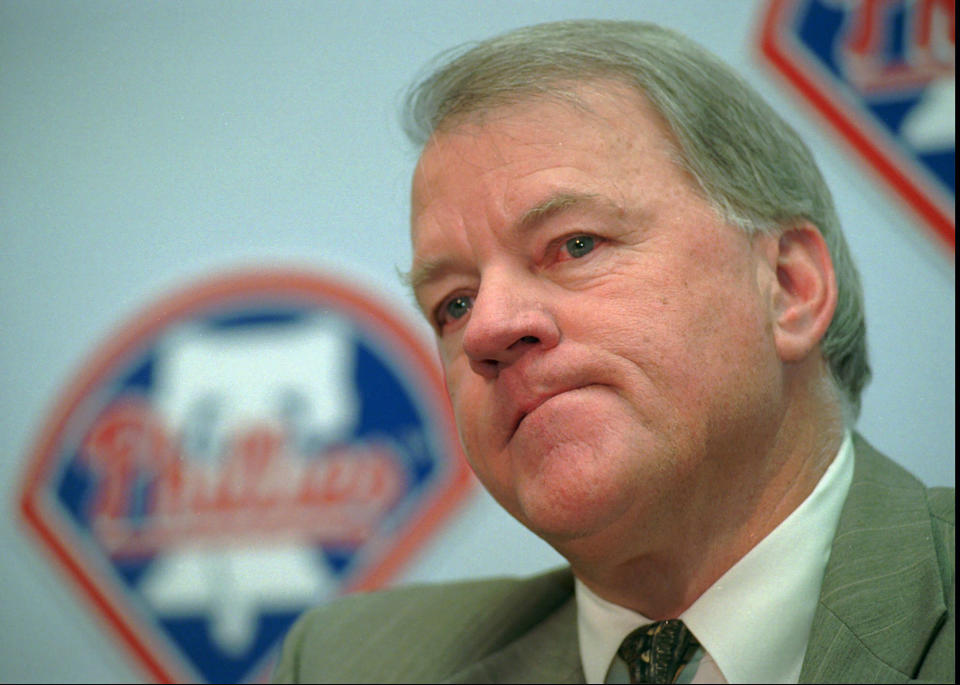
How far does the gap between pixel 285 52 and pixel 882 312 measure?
1105 millimetres

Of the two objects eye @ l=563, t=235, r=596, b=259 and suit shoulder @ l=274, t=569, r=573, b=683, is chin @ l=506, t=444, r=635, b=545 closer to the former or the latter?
eye @ l=563, t=235, r=596, b=259

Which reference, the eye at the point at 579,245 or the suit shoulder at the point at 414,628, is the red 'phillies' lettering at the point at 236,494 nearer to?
the suit shoulder at the point at 414,628

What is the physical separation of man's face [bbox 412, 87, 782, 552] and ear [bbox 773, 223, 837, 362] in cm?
4

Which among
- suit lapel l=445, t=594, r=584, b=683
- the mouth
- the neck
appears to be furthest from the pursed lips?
suit lapel l=445, t=594, r=584, b=683

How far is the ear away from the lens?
50.1 inches

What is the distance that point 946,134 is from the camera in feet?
5.41

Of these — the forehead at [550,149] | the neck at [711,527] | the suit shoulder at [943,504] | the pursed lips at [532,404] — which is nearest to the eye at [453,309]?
the forehead at [550,149]

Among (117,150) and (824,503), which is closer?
(824,503)

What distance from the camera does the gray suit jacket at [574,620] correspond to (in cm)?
104

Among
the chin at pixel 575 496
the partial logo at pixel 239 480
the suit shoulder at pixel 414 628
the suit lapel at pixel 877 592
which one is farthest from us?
the partial logo at pixel 239 480

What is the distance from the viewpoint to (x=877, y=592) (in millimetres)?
1090

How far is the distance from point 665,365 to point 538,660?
21.0 inches

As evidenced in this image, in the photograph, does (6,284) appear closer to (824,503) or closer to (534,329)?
(534,329)

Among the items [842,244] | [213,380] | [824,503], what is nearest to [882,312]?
[842,244]
